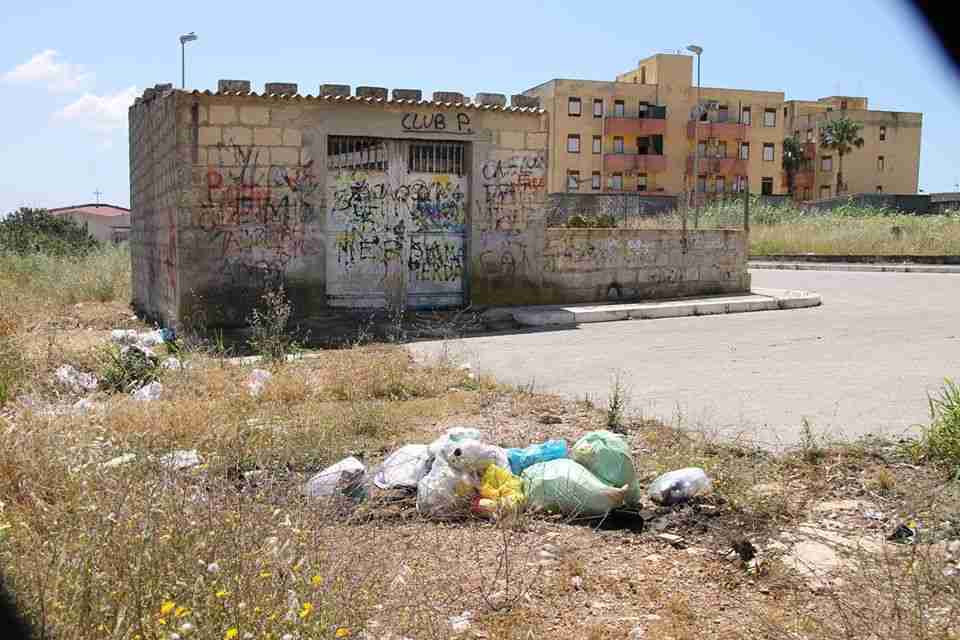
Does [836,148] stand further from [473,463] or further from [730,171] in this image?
[473,463]

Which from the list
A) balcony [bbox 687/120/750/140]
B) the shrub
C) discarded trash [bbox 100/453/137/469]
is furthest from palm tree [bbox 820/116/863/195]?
discarded trash [bbox 100/453/137/469]

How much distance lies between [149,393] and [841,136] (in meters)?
76.9

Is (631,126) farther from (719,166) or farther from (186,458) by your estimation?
(186,458)

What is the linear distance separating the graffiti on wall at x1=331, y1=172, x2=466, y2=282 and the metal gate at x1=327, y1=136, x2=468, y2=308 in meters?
0.01

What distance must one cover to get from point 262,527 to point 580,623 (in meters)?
1.28

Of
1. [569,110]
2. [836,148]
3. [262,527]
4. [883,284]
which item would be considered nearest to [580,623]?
[262,527]

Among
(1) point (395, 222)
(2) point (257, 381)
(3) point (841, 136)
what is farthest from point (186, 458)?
(3) point (841, 136)

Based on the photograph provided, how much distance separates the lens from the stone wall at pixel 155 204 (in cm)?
1241

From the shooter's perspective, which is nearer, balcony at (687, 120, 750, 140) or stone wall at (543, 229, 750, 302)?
stone wall at (543, 229, 750, 302)

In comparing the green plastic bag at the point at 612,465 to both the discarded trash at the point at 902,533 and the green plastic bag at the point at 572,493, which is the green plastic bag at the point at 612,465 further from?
the discarded trash at the point at 902,533

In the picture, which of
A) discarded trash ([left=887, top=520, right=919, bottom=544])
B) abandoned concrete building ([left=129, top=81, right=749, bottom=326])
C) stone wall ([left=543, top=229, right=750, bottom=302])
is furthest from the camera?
stone wall ([left=543, top=229, right=750, bottom=302])

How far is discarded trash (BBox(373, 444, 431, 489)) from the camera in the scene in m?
5.14

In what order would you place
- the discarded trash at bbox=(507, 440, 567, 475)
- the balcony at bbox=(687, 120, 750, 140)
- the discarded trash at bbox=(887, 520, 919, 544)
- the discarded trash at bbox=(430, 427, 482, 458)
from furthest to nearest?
1. the balcony at bbox=(687, 120, 750, 140)
2. the discarded trash at bbox=(507, 440, 567, 475)
3. the discarded trash at bbox=(430, 427, 482, 458)
4. the discarded trash at bbox=(887, 520, 919, 544)

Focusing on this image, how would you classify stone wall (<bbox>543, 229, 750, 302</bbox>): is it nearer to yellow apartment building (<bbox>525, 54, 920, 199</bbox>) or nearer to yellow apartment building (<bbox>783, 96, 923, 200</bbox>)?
yellow apartment building (<bbox>525, 54, 920, 199</bbox>)
